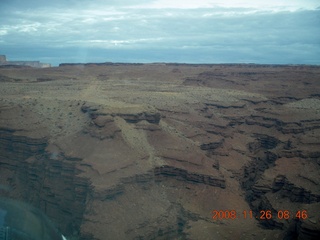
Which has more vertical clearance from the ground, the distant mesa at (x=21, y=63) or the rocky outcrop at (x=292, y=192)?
the distant mesa at (x=21, y=63)

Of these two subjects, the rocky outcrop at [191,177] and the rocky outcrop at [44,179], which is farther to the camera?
the rocky outcrop at [191,177]

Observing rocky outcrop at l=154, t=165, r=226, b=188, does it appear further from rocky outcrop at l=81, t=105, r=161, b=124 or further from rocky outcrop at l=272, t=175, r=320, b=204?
rocky outcrop at l=81, t=105, r=161, b=124

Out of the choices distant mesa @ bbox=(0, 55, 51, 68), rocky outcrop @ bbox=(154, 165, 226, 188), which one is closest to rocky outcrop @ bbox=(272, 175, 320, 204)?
rocky outcrop @ bbox=(154, 165, 226, 188)

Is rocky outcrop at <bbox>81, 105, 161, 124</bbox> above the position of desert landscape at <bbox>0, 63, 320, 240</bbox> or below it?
above

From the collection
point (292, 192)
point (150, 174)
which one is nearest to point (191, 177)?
point (150, 174)

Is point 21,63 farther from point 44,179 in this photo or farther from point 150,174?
point 150,174

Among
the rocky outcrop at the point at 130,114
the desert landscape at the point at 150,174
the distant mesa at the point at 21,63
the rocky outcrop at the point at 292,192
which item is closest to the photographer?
the desert landscape at the point at 150,174

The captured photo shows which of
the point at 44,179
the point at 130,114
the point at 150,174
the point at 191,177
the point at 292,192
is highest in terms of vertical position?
the point at 130,114

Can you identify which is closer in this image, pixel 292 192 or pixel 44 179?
pixel 292 192

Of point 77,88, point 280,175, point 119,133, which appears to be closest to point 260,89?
point 77,88

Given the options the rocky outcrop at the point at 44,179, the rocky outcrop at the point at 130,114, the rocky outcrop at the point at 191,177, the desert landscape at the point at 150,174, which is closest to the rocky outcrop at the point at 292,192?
the desert landscape at the point at 150,174

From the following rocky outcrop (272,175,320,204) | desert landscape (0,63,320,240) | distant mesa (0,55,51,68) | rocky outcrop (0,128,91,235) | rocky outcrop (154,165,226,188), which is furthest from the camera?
distant mesa (0,55,51,68)

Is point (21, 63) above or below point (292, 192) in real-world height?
above

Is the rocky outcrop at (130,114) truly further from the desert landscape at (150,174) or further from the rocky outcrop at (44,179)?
the rocky outcrop at (44,179)
